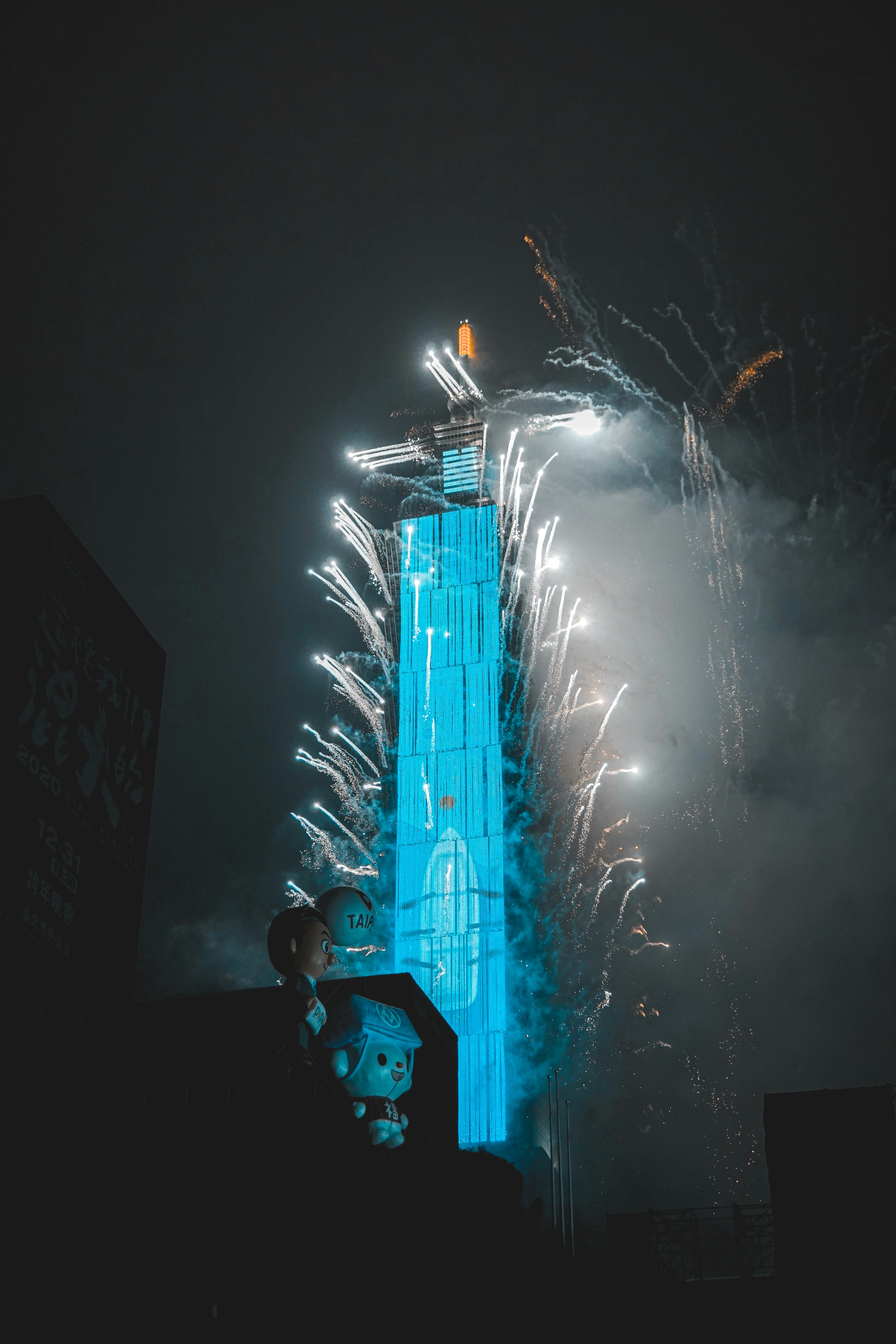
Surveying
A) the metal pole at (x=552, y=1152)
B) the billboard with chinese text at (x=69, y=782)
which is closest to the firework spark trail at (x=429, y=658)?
the metal pole at (x=552, y=1152)

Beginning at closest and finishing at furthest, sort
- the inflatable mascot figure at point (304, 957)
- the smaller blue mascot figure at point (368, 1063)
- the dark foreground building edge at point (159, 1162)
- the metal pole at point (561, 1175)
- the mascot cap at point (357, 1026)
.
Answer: the dark foreground building edge at point (159, 1162) < the inflatable mascot figure at point (304, 957) < the smaller blue mascot figure at point (368, 1063) < the mascot cap at point (357, 1026) < the metal pole at point (561, 1175)

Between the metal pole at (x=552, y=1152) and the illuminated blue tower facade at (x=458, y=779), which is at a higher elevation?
the illuminated blue tower facade at (x=458, y=779)

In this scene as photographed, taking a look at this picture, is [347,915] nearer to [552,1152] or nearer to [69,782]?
[69,782]

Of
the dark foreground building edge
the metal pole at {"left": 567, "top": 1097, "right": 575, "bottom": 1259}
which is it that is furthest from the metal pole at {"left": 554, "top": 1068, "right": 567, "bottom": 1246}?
the dark foreground building edge

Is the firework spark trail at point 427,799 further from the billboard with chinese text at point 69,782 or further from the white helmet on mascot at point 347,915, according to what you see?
the billboard with chinese text at point 69,782

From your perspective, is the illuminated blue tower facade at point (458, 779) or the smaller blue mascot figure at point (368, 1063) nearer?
the smaller blue mascot figure at point (368, 1063)

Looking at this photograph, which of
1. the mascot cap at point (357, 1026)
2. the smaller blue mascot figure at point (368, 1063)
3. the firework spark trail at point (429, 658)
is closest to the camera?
the smaller blue mascot figure at point (368, 1063)

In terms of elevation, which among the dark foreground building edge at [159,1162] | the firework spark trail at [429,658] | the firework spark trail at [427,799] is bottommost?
the dark foreground building edge at [159,1162]
